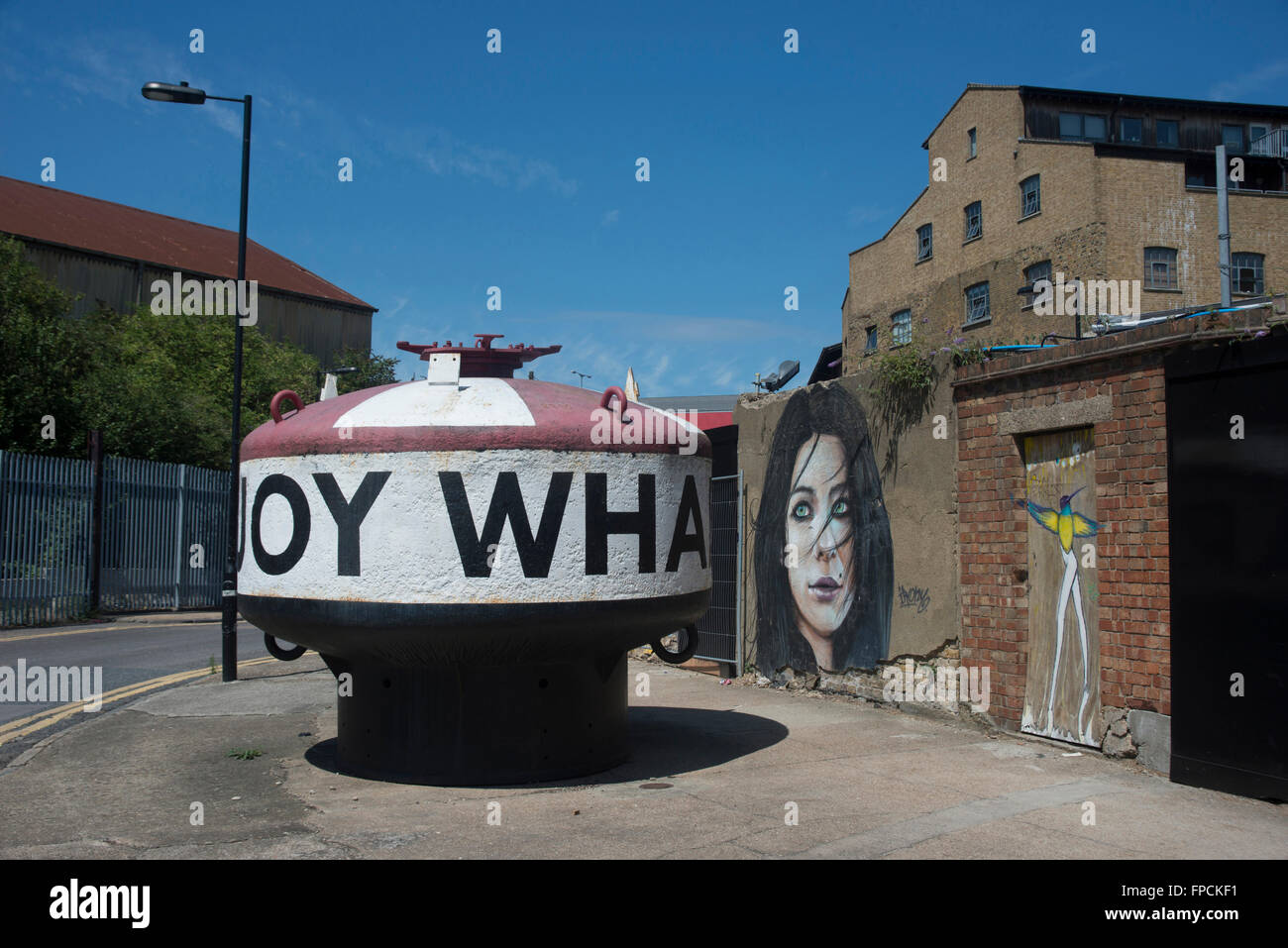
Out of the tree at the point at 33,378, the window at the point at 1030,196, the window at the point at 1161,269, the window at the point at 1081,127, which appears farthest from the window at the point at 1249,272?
the tree at the point at 33,378

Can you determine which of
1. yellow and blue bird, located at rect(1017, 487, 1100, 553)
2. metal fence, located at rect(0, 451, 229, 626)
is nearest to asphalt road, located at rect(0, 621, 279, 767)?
metal fence, located at rect(0, 451, 229, 626)

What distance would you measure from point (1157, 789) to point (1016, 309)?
28.8 metres

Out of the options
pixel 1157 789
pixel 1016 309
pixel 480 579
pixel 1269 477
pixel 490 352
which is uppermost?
pixel 1016 309

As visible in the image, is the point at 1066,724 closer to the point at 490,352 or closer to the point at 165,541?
the point at 490,352

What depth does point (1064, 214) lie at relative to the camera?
3183 centimetres

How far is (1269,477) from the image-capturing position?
627 centimetres

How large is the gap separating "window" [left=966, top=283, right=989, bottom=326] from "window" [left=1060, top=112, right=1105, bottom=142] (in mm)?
6545

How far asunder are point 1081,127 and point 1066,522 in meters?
34.6

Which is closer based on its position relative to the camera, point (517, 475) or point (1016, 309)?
point (517, 475)

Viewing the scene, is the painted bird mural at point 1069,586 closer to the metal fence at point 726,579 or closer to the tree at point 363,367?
the metal fence at point 726,579

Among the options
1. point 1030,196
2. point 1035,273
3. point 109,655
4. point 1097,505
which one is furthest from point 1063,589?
point 1030,196

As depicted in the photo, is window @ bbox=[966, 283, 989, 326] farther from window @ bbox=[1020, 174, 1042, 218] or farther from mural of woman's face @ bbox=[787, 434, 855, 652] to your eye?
mural of woman's face @ bbox=[787, 434, 855, 652]

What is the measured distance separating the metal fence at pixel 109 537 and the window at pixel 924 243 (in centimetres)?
2544
